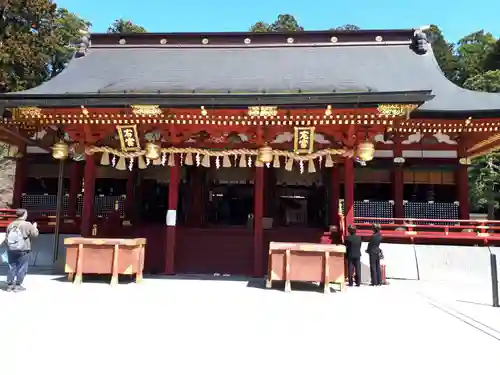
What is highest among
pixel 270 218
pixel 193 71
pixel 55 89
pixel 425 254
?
pixel 193 71

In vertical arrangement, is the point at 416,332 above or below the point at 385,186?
below

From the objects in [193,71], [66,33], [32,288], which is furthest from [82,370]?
[66,33]

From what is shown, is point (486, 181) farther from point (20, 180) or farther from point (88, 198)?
point (20, 180)

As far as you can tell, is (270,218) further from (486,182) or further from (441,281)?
(486,182)

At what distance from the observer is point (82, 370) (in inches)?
128

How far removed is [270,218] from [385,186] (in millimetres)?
3700

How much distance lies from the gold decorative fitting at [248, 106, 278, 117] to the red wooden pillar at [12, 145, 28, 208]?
8335mm

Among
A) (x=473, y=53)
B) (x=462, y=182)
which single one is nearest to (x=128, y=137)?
(x=462, y=182)

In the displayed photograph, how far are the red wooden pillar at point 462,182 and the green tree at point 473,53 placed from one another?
23646 mm

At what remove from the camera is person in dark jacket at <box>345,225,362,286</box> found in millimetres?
7770

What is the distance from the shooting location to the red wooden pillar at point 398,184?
425 inches

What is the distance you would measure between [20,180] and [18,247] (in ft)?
22.6

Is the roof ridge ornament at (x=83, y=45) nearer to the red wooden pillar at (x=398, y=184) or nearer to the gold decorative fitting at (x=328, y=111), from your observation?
the gold decorative fitting at (x=328, y=111)

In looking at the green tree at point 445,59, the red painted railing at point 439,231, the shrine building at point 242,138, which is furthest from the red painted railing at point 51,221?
the green tree at point 445,59
